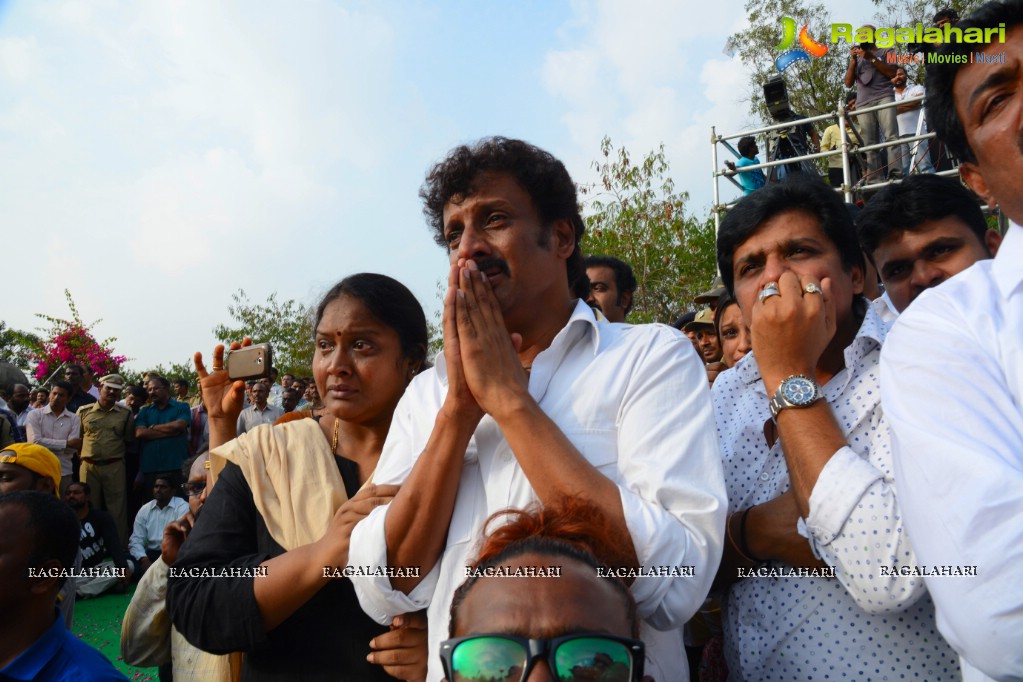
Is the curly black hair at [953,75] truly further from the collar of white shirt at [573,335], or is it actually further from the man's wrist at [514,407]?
A: the man's wrist at [514,407]

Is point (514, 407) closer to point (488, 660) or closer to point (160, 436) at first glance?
point (488, 660)

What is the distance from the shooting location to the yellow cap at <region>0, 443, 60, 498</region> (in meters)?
4.28

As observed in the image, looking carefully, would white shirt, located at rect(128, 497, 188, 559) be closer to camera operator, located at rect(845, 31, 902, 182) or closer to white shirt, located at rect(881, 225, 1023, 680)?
white shirt, located at rect(881, 225, 1023, 680)

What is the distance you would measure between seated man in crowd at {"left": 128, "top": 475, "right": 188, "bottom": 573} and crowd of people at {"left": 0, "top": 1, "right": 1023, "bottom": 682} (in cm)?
536

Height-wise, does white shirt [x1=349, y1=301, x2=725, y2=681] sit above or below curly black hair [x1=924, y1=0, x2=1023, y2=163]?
below

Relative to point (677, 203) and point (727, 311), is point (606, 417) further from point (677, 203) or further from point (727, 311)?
point (677, 203)

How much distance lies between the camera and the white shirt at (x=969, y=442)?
1.15 metres

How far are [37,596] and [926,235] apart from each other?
12.0 feet

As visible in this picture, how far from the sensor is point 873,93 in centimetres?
974

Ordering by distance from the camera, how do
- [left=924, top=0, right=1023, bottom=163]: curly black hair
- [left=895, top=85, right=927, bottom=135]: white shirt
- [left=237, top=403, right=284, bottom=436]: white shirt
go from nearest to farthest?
[left=924, top=0, right=1023, bottom=163]: curly black hair → [left=895, top=85, right=927, bottom=135]: white shirt → [left=237, top=403, right=284, bottom=436]: white shirt

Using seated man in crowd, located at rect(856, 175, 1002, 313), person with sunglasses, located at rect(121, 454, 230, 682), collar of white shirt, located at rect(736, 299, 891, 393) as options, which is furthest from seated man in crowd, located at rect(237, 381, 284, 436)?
collar of white shirt, located at rect(736, 299, 891, 393)

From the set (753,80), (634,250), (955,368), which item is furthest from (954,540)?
(753,80)

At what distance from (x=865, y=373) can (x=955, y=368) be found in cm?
58

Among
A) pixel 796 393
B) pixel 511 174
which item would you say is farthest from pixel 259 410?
pixel 796 393
